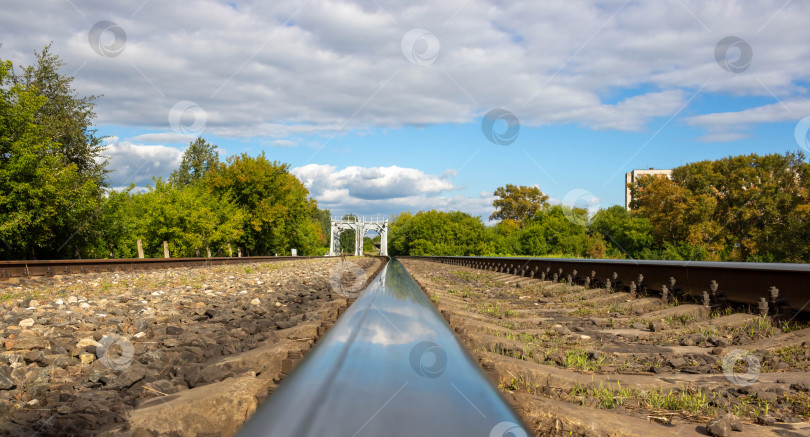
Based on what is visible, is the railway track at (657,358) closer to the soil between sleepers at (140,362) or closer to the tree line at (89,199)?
the soil between sleepers at (140,362)

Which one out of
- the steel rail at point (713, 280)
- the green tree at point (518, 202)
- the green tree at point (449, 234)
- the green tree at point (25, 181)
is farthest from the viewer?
the green tree at point (518, 202)

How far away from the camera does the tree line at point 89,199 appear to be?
22.7 metres

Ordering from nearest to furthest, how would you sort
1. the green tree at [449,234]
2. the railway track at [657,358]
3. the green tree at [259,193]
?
the railway track at [657,358]
the green tree at [259,193]
the green tree at [449,234]

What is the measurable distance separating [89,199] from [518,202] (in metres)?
82.0

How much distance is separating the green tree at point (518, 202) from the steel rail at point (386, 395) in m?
98.2

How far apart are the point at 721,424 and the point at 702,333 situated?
111 inches

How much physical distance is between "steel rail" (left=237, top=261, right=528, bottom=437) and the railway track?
187 mm

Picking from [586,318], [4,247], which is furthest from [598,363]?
[4,247]

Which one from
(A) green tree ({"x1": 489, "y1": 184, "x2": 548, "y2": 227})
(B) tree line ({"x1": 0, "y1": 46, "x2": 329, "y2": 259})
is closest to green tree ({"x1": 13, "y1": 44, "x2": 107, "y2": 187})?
(B) tree line ({"x1": 0, "y1": 46, "x2": 329, "y2": 259})

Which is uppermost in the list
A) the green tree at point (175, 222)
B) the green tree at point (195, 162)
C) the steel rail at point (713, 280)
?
the green tree at point (195, 162)

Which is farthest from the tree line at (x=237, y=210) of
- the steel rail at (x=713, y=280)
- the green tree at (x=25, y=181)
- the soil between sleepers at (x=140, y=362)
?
the soil between sleepers at (x=140, y=362)

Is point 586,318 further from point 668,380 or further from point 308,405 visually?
point 308,405

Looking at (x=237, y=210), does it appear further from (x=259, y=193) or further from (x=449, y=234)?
(x=449, y=234)

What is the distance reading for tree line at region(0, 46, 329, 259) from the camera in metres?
22.7
